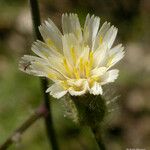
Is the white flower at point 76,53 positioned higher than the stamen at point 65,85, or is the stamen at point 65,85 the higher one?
the white flower at point 76,53

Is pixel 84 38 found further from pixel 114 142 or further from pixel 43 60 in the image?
pixel 114 142

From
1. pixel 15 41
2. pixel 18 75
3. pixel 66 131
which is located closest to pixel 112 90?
pixel 66 131

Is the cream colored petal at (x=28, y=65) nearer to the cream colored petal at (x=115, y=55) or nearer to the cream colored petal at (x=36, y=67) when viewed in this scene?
the cream colored petal at (x=36, y=67)

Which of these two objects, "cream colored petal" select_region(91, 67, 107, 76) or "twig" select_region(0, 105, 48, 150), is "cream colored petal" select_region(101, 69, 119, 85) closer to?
"cream colored petal" select_region(91, 67, 107, 76)

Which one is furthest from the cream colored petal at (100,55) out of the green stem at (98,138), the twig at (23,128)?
the twig at (23,128)

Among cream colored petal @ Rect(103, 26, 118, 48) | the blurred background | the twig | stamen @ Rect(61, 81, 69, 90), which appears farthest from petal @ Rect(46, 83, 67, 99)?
the blurred background

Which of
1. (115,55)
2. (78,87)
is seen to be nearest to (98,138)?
(78,87)
